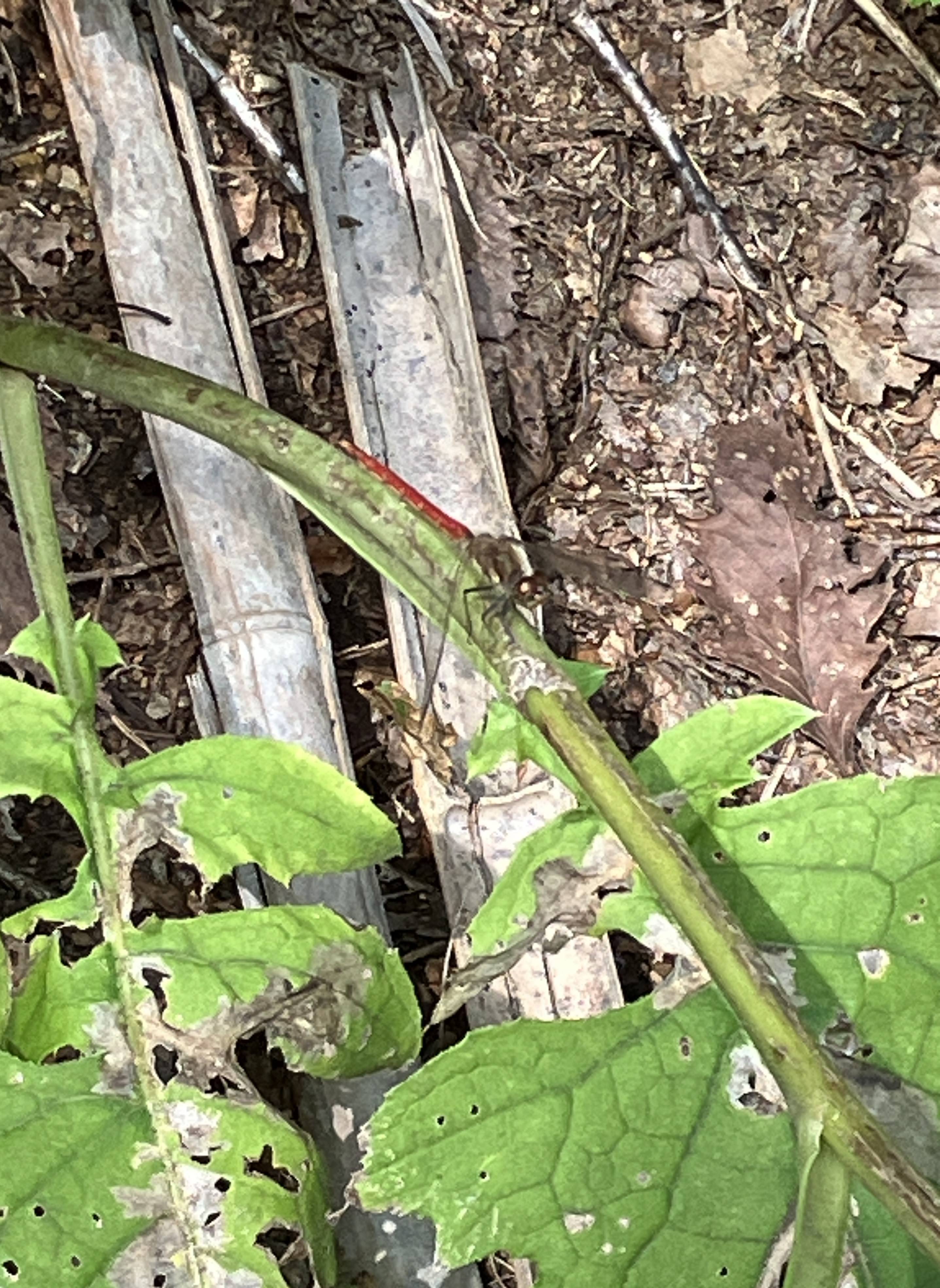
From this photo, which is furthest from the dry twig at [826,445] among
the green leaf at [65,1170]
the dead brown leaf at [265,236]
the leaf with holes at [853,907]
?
the green leaf at [65,1170]

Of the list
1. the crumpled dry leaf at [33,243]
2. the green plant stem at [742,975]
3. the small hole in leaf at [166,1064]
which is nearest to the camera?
the green plant stem at [742,975]

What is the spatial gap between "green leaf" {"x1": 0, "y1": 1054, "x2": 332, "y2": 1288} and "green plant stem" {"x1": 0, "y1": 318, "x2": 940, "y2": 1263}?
0.63 metres

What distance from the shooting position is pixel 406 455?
2.08 metres

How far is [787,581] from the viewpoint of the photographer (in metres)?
2.37

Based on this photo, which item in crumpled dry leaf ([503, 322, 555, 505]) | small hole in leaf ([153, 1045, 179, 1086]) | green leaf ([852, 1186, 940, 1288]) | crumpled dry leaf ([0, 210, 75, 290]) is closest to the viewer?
green leaf ([852, 1186, 940, 1288])

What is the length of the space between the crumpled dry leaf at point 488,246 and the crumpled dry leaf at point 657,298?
0.24 metres

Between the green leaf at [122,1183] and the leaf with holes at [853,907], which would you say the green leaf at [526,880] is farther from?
the green leaf at [122,1183]

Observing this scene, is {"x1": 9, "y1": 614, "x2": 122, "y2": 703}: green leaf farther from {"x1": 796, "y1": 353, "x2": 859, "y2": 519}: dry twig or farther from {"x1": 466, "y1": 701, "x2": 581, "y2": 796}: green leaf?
{"x1": 796, "y1": 353, "x2": 859, "y2": 519}: dry twig

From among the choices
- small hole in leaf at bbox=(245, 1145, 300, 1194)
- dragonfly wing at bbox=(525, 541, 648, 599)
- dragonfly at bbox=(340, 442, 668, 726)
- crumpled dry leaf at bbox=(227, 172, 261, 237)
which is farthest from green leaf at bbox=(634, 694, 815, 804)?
crumpled dry leaf at bbox=(227, 172, 261, 237)

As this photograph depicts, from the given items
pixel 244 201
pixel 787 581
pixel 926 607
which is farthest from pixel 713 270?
pixel 244 201

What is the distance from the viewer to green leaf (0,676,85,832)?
1547 millimetres

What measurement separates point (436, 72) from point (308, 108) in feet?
0.96

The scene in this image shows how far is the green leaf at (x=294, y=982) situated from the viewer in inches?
58.1

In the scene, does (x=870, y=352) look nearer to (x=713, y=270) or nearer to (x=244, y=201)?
(x=713, y=270)
